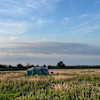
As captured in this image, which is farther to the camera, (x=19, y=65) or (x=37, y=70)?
(x=19, y=65)

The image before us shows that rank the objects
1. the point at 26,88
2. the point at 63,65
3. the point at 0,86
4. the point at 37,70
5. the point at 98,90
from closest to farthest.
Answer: the point at 98,90
the point at 26,88
the point at 0,86
the point at 37,70
the point at 63,65

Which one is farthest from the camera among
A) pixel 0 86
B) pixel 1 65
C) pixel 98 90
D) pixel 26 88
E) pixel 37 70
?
pixel 1 65

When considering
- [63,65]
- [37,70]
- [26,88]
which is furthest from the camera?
[63,65]

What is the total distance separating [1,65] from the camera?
7906cm

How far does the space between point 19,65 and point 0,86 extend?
63.9 meters

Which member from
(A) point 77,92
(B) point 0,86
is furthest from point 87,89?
(B) point 0,86

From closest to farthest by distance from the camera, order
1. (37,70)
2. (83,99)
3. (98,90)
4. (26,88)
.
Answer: (83,99) < (98,90) < (26,88) < (37,70)

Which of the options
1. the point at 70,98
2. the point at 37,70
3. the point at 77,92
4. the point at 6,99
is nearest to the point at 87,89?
the point at 77,92

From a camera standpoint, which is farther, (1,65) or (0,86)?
(1,65)

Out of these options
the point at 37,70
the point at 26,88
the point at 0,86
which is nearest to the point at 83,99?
the point at 26,88

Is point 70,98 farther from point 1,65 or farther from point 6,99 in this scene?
point 1,65

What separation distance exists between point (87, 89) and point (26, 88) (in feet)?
19.2

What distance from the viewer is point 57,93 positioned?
13.1m

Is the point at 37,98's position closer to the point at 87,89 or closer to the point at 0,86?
the point at 87,89
